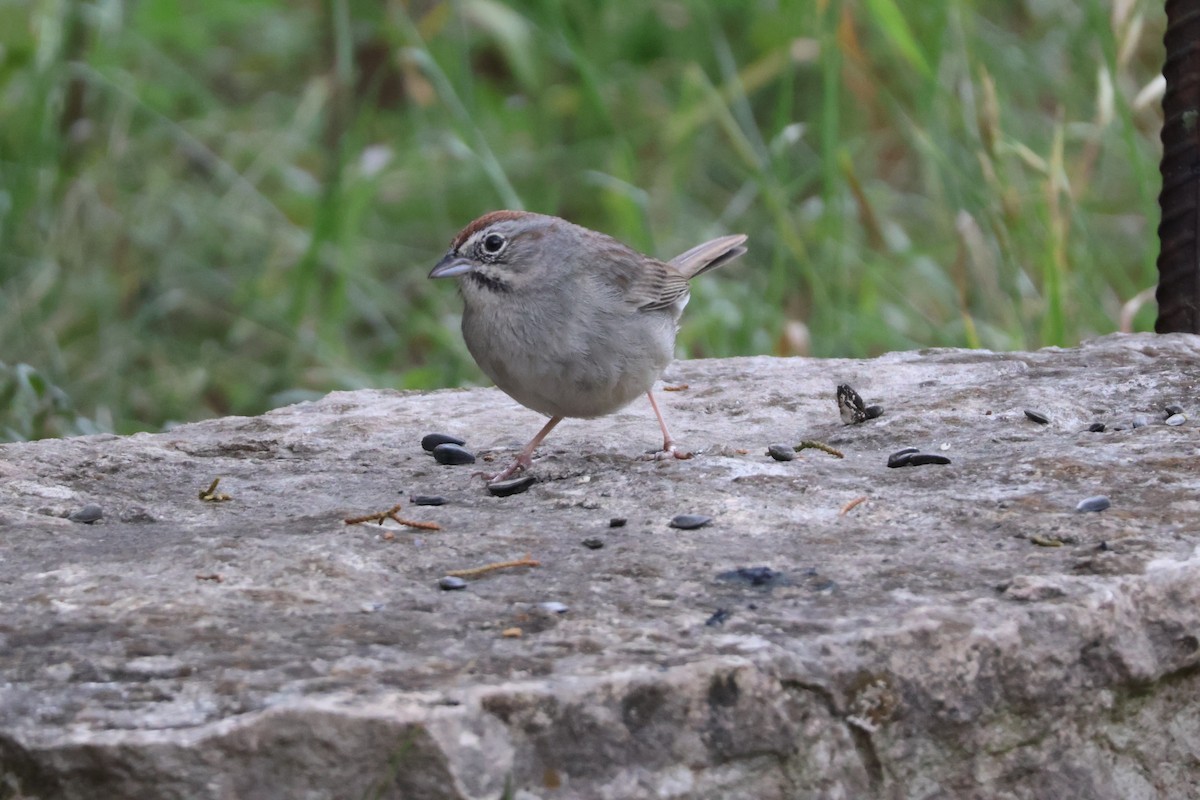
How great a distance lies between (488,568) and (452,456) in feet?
3.64

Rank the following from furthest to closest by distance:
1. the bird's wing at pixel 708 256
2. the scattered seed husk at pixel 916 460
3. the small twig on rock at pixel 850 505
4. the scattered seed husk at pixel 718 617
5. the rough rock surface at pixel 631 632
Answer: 1. the bird's wing at pixel 708 256
2. the scattered seed husk at pixel 916 460
3. the small twig on rock at pixel 850 505
4. the scattered seed husk at pixel 718 617
5. the rough rock surface at pixel 631 632

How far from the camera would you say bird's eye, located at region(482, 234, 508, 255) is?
13.9ft

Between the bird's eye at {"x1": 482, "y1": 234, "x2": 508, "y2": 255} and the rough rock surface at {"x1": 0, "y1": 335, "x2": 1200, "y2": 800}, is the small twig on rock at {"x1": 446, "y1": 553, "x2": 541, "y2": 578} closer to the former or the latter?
the rough rock surface at {"x1": 0, "y1": 335, "x2": 1200, "y2": 800}

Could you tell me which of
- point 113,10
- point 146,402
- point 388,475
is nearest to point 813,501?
point 388,475

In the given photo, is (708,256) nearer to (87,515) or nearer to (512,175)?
(87,515)

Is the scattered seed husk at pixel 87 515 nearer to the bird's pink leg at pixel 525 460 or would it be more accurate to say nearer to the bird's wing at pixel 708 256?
the bird's pink leg at pixel 525 460

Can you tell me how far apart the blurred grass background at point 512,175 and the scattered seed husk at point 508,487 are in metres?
2.17

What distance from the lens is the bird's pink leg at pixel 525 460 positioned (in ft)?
12.1

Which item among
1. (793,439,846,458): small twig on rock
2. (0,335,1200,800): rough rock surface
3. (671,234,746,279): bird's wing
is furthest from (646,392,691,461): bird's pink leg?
(671,234,746,279): bird's wing

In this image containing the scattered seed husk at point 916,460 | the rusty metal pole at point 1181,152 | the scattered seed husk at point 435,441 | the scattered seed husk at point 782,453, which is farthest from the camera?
the rusty metal pole at point 1181,152

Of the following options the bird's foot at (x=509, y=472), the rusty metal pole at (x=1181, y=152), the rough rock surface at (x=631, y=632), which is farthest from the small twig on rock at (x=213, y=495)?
the rusty metal pole at (x=1181, y=152)

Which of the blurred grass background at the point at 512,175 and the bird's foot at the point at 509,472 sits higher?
the blurred grass background at the point at 512,175

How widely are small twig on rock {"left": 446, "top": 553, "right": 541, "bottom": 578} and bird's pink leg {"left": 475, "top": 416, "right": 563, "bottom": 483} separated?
738 millimetres

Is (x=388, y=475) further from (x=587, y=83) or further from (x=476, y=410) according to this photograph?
(x=587, y=83)
